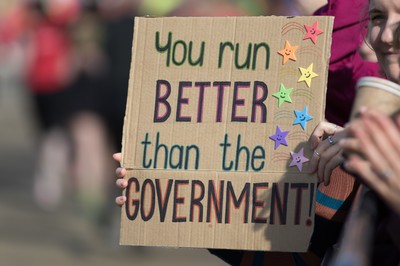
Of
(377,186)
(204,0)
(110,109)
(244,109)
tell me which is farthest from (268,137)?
(110,109)

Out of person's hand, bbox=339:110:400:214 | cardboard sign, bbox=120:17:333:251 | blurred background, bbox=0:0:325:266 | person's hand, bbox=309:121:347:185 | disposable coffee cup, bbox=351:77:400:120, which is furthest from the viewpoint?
blurred background, bbox=0:0:325:266

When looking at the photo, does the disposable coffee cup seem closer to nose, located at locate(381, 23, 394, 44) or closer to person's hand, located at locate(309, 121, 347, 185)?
person's hand, located at locate(309, 121, 347, 185)

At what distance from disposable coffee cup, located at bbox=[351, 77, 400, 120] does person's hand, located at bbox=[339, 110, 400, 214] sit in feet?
0.32

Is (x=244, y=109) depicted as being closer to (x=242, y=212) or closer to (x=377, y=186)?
(x=242, y=212)

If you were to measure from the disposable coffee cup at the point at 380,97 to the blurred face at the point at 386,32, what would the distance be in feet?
1.07

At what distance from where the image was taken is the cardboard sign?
3.08 metres

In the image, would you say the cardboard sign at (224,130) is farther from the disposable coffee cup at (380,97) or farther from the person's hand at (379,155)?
the person's hand at (379,155)

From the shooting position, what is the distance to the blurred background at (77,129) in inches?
414

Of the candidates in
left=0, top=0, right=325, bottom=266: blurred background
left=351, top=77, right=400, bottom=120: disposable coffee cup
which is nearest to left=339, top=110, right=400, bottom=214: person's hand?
left=351, top=77, right=400, bottom=120: disposable coffee cup

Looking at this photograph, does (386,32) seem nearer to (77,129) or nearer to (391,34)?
(391,34)

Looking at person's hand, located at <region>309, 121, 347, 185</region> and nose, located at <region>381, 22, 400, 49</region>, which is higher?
nose, located at <region>381, 22, 400, 49</region>

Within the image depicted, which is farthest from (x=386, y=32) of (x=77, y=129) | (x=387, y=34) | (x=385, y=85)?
(x=77, y=129)

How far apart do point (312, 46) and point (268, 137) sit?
24 centimetres

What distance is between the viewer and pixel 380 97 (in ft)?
8.17
